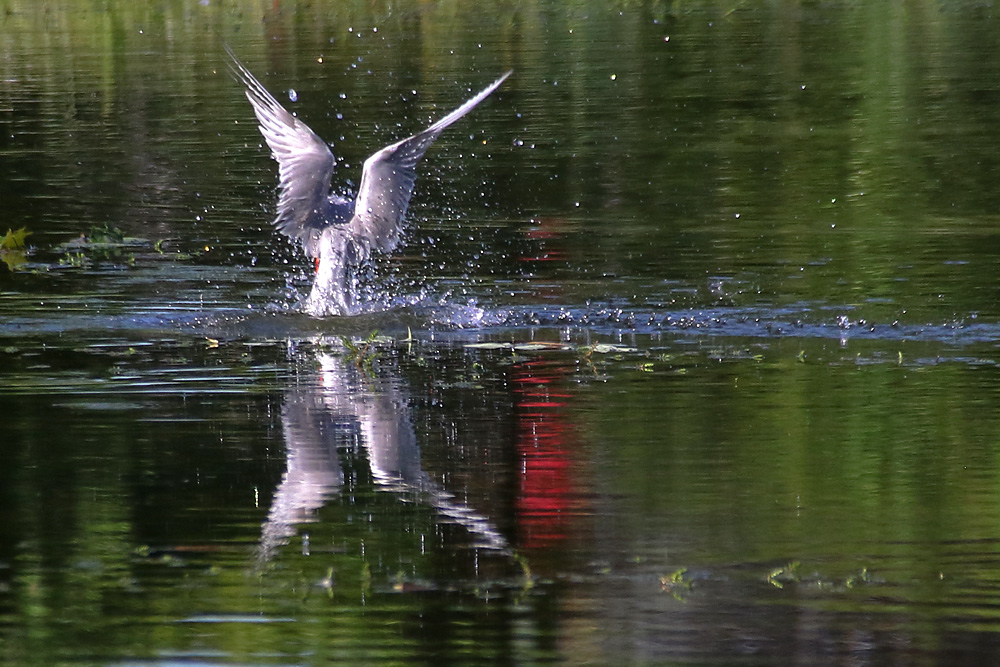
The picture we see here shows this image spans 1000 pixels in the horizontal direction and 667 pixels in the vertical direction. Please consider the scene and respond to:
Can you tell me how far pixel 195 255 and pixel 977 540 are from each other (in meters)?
7.66

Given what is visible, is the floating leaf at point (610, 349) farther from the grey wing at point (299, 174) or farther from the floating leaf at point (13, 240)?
the floating leaf at point (13, 240)

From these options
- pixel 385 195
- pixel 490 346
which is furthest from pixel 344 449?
pixel 385 195

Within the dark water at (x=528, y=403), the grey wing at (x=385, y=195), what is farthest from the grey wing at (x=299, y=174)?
the dark water at (x=528, y=403)

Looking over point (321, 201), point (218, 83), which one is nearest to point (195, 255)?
point (321, 201)

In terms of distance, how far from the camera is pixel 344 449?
25.7 feet

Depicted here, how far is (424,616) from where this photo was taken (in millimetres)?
5918

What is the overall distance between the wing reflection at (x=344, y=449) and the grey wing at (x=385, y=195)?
4.91 feet

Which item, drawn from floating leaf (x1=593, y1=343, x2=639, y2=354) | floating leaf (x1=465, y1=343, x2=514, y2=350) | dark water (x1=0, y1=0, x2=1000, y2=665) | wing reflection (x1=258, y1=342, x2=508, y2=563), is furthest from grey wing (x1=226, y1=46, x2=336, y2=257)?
floating leaf (x1=593, y1=343, x2=639, y2=354)

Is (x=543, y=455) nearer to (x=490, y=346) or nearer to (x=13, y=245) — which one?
(x=490, y=346)

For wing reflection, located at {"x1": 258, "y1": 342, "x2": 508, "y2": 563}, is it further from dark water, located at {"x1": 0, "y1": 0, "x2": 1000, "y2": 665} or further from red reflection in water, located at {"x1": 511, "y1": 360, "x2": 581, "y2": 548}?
red reflection in water, located at {"x1": 511, "y1": 360, "x2": 581, "y2": 548}

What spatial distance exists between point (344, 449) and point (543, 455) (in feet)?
2.80

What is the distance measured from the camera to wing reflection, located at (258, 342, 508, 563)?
693cm

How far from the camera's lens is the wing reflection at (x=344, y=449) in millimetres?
6926

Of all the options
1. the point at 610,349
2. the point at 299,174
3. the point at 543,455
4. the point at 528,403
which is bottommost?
the point at 543,455
